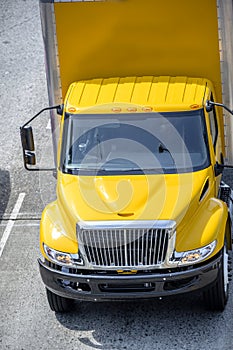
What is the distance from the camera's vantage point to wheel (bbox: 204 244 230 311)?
11.0m

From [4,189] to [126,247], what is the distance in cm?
464

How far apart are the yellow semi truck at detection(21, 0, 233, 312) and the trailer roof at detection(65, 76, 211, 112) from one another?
0.07ft

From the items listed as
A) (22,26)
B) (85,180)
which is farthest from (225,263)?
(22,26)

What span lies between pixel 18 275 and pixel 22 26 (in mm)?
9359

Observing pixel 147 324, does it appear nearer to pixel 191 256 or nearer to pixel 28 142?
pixel 191 256

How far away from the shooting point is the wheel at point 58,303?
Result: 1136cm

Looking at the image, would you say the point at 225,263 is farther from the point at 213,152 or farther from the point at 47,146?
the point at 47,146

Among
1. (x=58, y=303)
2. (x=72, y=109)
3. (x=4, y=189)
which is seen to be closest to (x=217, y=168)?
(x=72, y=109)

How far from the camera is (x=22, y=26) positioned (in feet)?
67.6

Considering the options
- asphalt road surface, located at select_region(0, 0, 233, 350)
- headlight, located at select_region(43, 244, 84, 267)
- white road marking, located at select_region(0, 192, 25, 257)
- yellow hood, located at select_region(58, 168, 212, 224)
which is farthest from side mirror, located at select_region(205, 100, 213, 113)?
white road marking, located at select_region(0, 192, 25, 257)

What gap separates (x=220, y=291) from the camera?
36.2ft

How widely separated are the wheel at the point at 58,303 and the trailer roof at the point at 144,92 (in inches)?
94.5

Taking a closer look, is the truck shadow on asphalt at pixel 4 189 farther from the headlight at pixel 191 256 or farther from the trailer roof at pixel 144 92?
the headlight at pixel 191 256

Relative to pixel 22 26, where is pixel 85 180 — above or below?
above
